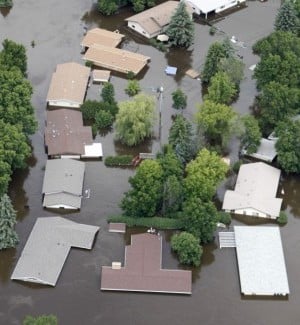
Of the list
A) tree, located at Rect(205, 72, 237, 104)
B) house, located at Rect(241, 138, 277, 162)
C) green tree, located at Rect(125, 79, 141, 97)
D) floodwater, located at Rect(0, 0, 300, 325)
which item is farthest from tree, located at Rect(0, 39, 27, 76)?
house, located at Rect(241, 138, 277, 162)

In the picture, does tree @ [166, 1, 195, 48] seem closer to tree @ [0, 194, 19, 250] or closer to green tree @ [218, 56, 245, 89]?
green tree @ [218, 56, 245, 89]

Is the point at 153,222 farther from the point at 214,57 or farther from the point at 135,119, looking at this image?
the point at 214,57

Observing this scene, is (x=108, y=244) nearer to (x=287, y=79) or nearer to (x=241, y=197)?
(x=241, y=197)

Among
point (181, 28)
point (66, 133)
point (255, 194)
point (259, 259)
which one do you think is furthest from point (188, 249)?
point (181, 28)

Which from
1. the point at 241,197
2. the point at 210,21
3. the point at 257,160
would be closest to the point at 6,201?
the point at 241,197

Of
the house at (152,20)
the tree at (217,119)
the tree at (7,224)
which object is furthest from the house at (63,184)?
the house at (152,20)
